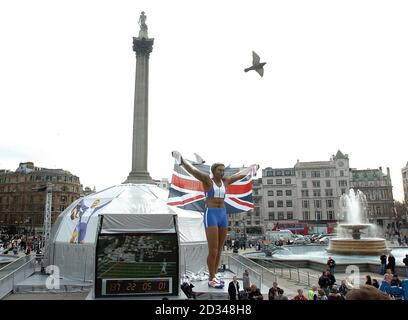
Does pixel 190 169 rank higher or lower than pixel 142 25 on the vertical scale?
lower

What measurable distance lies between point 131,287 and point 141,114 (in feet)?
80.0

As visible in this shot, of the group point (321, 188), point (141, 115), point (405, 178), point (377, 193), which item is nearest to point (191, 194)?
point (141, 115)

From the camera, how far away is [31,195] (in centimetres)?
9400

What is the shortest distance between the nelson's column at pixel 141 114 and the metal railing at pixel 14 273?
10.5 metres

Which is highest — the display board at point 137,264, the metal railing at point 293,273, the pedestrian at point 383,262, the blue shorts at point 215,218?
the blue shorts at point 215,218

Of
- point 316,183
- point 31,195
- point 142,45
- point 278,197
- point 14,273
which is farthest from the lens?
point 31,195

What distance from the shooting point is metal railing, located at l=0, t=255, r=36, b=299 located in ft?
57.7

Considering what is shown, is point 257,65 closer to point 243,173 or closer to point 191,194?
point 243,173

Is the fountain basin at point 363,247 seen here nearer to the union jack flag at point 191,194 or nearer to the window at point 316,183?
the union jack flag at point 191,194

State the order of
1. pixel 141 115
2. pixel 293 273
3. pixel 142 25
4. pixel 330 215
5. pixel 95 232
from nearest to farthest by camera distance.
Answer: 1. pixel 293 273
2. pixel 95 232
3. pixel 141 115
4. pixel 142 25
5. pixel 330 215

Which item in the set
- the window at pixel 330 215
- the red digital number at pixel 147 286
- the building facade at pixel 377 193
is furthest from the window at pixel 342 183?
the red digital number at pixel 147 286

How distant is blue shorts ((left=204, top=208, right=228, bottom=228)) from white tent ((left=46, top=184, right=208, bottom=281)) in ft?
41.6

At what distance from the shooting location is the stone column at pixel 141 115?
32.4 m

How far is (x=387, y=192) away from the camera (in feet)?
298
